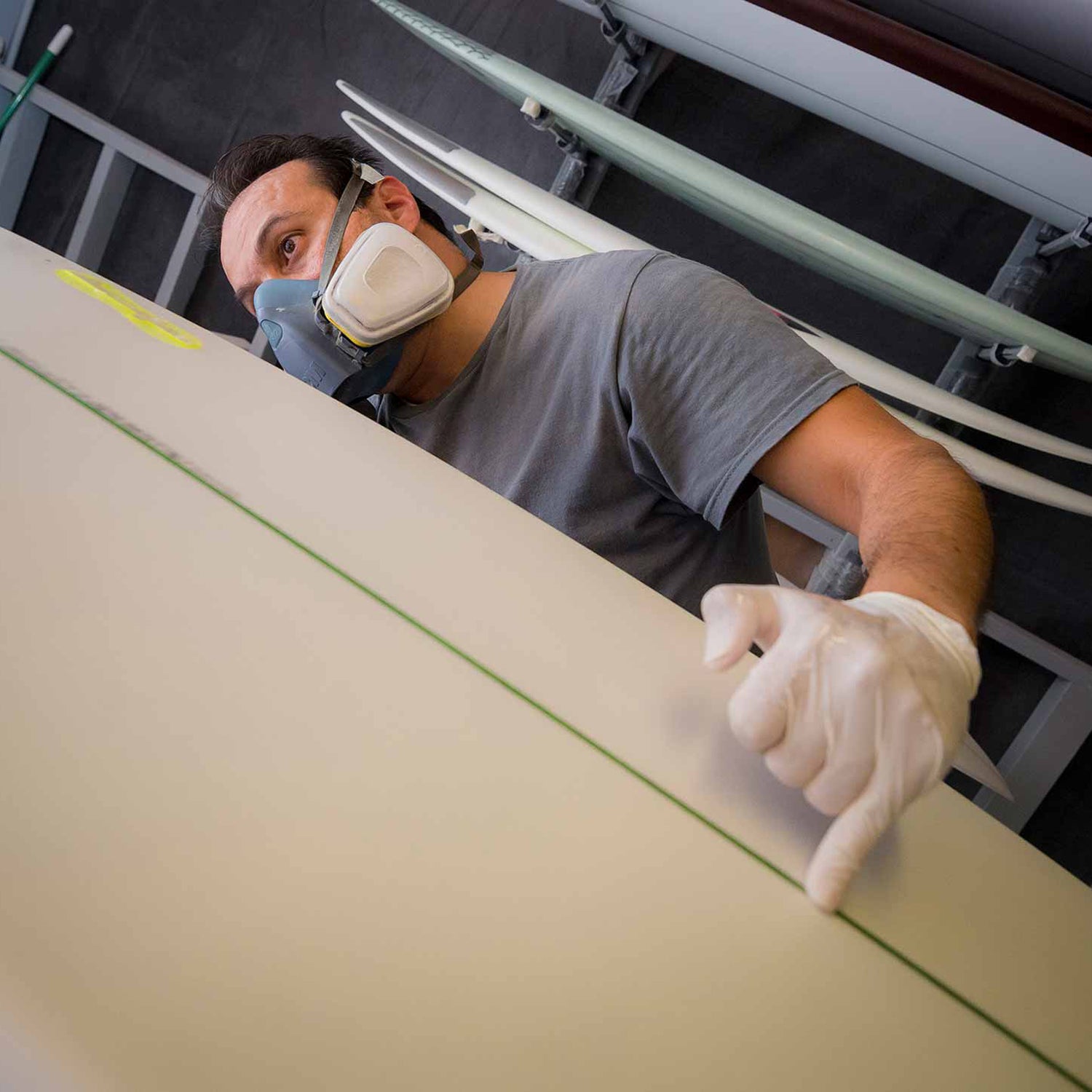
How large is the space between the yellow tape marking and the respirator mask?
16cm

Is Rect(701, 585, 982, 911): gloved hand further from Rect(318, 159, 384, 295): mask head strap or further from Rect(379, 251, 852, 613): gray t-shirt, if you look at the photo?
Rect(318, 159, 384, 295): mask head strap

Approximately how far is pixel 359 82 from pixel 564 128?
822mm

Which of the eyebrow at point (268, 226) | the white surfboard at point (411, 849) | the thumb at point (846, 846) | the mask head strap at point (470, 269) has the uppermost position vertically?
the mask head strap at point (470, 269)

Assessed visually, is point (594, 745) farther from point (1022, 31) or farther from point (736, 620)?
point (1022, 31)

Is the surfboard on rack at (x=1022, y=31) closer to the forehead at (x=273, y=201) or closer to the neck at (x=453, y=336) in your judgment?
the neck at (x=453, y=336)

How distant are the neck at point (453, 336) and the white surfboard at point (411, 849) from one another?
1.98ft

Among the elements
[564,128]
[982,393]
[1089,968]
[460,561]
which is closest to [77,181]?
[564,128]

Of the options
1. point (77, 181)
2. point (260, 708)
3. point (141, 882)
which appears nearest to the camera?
point (141, 882)

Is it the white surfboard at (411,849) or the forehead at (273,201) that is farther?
the forehead at (273,201)

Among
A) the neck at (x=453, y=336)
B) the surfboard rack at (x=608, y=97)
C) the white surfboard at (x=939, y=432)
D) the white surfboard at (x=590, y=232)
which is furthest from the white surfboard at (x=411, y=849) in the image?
the surfboard rack at (x=608, y=97)

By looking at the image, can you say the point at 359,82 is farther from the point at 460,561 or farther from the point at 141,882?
the point at 141,882

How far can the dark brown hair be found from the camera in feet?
4.58

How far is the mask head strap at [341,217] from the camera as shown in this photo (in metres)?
1.27

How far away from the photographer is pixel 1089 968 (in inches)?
21.3
